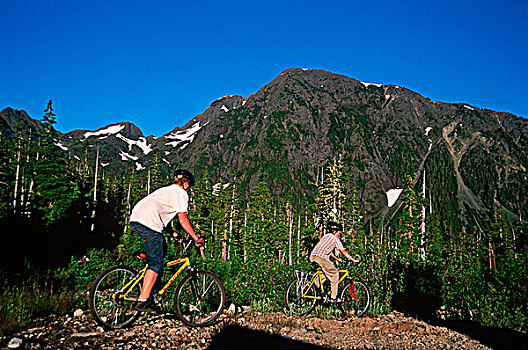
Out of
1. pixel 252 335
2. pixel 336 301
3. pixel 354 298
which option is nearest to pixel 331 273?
pixel 336 301

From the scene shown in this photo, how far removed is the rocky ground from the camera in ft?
17.5

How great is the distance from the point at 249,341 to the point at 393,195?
6326 inches

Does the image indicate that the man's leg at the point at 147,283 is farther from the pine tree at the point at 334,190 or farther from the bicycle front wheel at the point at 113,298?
the pine tree at the point at 334,190

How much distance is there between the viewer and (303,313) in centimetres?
861

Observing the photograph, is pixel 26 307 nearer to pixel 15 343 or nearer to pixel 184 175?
pixel 15 343

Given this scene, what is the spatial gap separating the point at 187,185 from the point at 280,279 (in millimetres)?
4923

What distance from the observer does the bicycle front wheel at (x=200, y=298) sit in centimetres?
649

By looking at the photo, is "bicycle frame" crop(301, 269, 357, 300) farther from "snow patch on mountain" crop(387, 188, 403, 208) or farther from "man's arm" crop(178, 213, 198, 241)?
"snow patch on mountain" crop(387, 188, 403, 208)

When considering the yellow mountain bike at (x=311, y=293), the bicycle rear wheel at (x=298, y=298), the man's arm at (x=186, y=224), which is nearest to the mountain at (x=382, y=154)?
the yellow mountain bike at (x=311, y=293)

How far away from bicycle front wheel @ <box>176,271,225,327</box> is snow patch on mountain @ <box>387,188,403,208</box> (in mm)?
152392

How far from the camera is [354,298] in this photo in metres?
8.89

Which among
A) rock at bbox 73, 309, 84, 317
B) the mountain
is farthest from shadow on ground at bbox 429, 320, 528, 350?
the mountain

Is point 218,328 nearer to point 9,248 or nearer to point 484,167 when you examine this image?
point 9,248

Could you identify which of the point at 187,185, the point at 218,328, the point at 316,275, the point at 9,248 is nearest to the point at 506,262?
the point at 316,275
